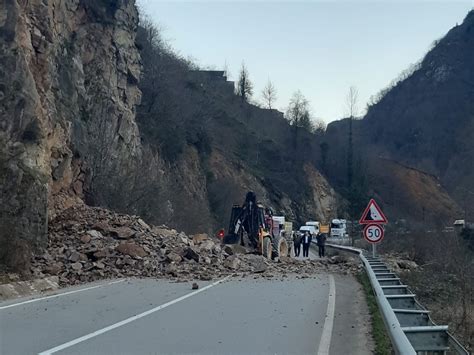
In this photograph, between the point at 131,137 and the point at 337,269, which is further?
the point at 131,137

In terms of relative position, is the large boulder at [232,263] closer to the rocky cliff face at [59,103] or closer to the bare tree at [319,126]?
the rocky cliff face at [59,103]

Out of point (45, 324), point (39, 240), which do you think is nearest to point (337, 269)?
point (39, 240)

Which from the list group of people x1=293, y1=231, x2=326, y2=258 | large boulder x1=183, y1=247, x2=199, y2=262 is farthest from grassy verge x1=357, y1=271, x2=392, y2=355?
group of people x1=293, y1=231, x2=326, y2=258

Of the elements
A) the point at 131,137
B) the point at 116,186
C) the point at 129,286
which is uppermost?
the point at 131,137

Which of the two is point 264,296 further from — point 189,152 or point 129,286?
point 189,152

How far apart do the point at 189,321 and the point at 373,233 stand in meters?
9.62

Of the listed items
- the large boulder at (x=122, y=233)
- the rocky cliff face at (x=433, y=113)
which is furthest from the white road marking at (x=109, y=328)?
the rocky cliff face at (x=433, y=113)

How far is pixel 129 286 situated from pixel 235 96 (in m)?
88.1

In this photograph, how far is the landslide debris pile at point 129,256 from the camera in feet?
61.9

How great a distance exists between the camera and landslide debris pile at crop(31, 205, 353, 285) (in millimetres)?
18859

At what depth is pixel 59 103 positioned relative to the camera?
91.5 feet

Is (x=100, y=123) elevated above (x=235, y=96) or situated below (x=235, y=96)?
below

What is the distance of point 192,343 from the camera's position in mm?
8156

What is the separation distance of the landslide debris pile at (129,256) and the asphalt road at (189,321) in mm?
2974
